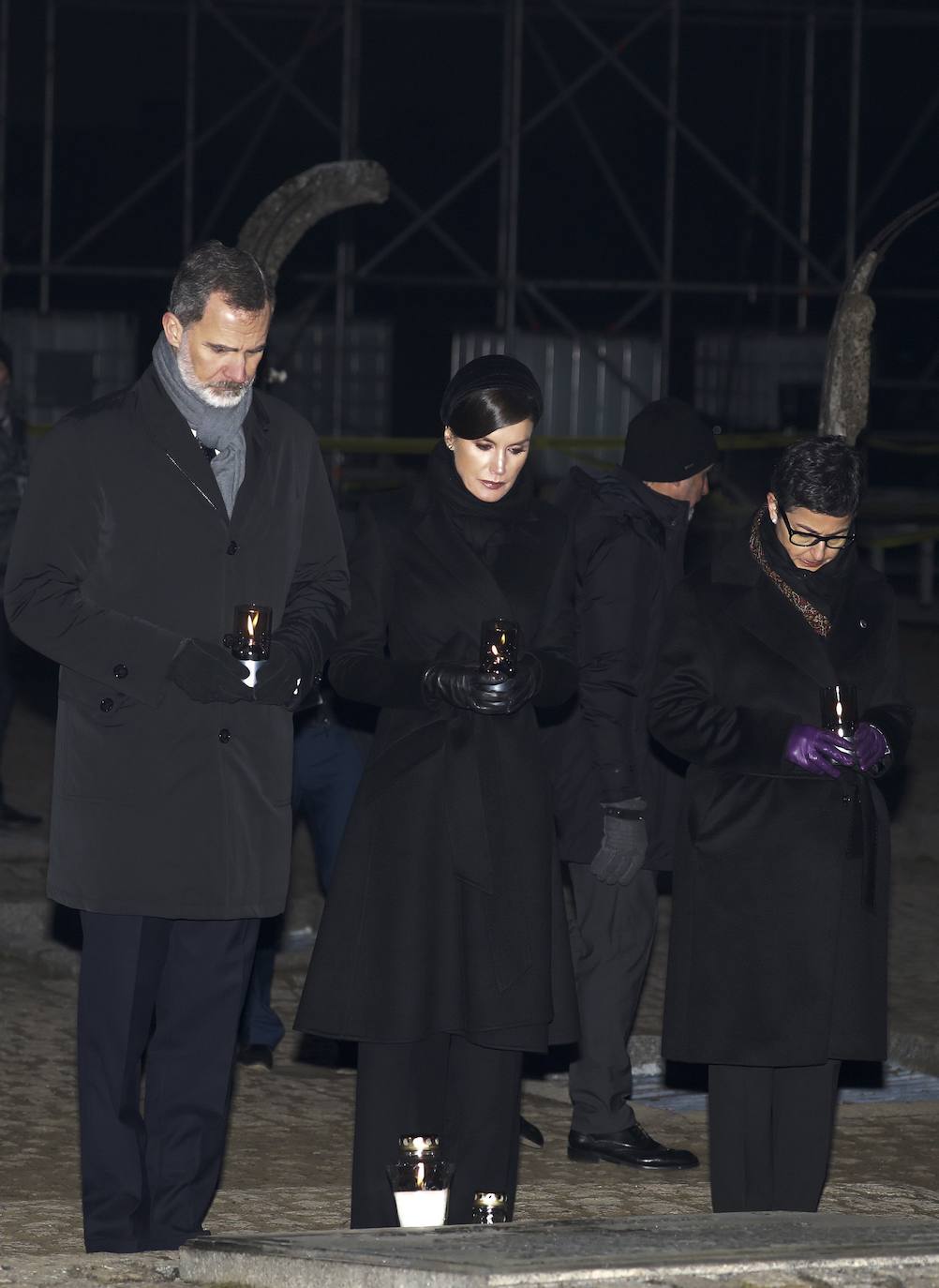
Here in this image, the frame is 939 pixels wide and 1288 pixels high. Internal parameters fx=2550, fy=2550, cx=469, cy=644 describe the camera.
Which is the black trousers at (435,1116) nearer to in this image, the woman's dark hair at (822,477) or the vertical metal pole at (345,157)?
the woman's dark hair at (822,477)

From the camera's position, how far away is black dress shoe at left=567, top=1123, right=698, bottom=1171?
223 inches

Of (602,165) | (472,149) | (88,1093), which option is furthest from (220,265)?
(472,149)

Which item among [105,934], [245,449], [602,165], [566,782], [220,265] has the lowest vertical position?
A: [105,934]

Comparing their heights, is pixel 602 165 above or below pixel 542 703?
above

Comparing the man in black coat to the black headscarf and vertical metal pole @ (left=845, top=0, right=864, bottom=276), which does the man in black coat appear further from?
vertical metal pole @ (left=845, top=0, right=864, bottom=276)

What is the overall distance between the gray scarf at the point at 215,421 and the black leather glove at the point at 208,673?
11.4 inches

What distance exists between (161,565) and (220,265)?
20.1 inches

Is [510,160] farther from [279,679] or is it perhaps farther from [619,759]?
[279,679]

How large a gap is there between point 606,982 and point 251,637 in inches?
75.6

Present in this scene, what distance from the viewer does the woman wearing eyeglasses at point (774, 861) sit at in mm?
4664

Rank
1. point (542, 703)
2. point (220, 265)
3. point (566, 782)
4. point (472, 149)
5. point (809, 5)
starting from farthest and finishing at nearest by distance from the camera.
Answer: point (472, 149) < point (809, 5) < point (566, 782) < point (542, 703) < point (220, 265)

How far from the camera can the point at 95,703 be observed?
4.29 meters

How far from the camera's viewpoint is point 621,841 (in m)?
5.38

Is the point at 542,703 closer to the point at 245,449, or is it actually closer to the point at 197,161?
the point at 245,449
